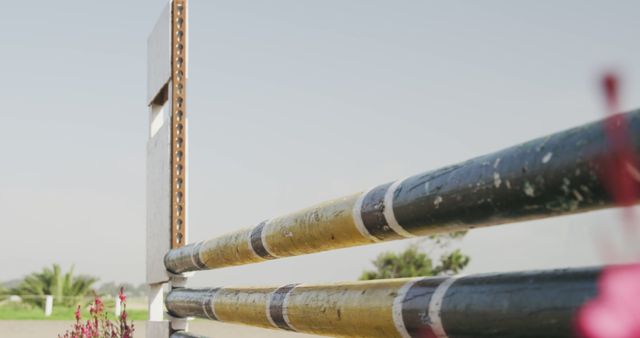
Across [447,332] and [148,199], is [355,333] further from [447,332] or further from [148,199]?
[148,199]

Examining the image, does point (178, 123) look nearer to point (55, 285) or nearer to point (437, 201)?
point (437, 201)

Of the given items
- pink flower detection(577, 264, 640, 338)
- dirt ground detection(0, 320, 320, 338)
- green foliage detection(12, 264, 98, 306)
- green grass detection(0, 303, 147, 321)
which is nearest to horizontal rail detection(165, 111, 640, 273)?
pink flower detection(577, 264, 640, 338)

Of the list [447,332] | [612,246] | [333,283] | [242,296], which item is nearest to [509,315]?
[447,332]

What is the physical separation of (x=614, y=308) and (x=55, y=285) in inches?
1041

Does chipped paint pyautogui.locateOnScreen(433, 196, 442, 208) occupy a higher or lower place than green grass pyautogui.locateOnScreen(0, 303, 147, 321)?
higher

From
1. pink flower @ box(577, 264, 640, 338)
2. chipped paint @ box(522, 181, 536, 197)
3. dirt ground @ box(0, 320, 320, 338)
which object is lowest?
dirt ground @ box(0, 320, 320, 338)

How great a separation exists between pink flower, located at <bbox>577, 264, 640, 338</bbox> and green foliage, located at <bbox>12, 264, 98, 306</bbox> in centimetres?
2582

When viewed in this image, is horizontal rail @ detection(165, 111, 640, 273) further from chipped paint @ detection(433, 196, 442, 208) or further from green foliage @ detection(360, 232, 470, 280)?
green foliage @ detection(360, 232, 470, 280)

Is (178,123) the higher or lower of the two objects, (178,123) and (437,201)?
the higher

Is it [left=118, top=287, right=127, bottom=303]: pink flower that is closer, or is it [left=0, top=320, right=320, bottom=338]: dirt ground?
[left=118, top=287, right=127, bottom=303]: pink flower

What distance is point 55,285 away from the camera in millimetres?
25812

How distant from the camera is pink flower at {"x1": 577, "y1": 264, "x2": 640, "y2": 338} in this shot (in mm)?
968

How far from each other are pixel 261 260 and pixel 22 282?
2471 centimetres

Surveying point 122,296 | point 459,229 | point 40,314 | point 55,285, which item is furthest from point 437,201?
point 55,285
